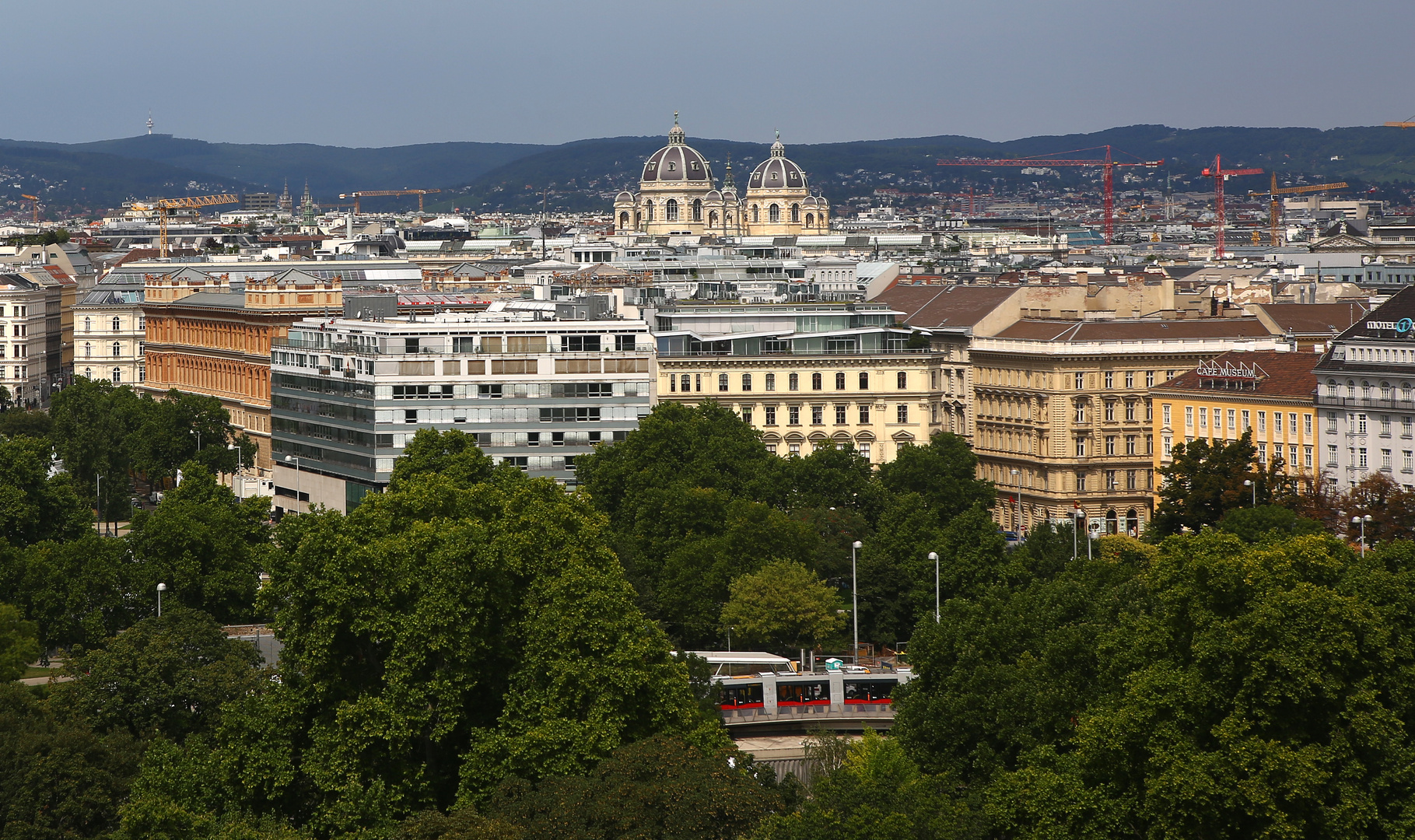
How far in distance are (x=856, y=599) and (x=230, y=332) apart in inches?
3496

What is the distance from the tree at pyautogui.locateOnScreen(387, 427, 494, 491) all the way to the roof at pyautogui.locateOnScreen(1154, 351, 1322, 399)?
42053mm

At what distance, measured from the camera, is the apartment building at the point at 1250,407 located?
397 ft

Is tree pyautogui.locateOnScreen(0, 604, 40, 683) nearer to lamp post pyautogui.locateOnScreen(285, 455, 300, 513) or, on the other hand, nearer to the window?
the window

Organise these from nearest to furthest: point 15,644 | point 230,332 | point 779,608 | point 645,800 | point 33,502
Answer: point 645,800, point 15,644, point 779,608, point 33,502, point 230,332

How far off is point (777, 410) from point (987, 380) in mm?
15861

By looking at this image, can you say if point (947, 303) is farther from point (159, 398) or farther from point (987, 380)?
point (159, 398)

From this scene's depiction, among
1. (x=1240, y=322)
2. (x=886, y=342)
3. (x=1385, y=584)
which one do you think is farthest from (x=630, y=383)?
(x=1385, y=584)

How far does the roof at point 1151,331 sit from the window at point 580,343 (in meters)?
32.5

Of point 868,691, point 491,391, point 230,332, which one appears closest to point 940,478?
point 491,391

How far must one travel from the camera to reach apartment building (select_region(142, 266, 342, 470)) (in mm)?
163500

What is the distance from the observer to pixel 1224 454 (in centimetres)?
11150

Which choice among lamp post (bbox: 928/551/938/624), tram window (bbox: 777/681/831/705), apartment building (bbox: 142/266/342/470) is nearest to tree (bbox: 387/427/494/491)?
tram window (bbox: 777/681/831/705)

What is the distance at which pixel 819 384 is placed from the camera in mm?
139375

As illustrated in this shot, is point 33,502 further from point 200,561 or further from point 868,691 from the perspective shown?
point 868,691
